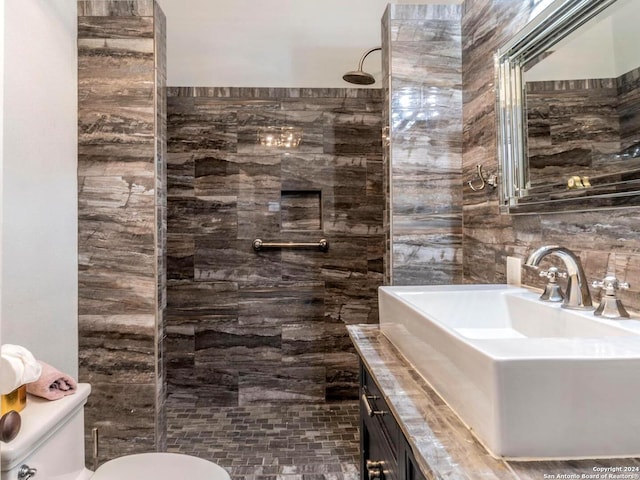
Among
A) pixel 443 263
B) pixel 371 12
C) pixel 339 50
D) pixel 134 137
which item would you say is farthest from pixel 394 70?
pixel 134 137

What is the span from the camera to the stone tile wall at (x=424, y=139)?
6.26 feet

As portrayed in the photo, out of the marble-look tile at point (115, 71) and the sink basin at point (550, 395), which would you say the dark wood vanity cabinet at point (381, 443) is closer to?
the sink basin at point (550, 395)

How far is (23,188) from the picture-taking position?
4.59ft

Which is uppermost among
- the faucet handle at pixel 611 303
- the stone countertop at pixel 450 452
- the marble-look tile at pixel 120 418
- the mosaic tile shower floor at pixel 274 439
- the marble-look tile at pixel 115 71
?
the marble-look tile at pixel 115 71

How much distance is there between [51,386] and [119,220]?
36.5 inches

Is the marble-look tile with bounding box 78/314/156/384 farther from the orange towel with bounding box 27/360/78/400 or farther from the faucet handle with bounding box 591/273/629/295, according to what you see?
the faucet handle with bounding box 591/273/629/295

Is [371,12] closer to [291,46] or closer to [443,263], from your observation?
[291,46]

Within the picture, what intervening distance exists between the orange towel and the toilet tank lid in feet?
0.05

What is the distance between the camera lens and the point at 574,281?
41.6 inches

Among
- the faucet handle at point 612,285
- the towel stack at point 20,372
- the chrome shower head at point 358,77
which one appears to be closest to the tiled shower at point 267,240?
the chrome shower head at point 358,77

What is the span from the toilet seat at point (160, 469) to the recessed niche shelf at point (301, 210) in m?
1.77

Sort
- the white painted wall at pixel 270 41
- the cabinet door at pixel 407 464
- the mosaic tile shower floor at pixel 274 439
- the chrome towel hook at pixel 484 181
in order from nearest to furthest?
1. the cabinet door at pixel 407 464
2. the chrome towel hook at pixel 484 181
3. the mosaic tile shower floor at pixel 274 439
4. the white painted wall at pixel 270 41

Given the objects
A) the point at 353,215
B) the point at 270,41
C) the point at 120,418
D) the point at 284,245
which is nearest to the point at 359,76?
the point at 270,41

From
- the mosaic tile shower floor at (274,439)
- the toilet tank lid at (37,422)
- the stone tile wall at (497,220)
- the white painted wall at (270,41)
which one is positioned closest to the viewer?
the toilet tank lid at (37,422)
